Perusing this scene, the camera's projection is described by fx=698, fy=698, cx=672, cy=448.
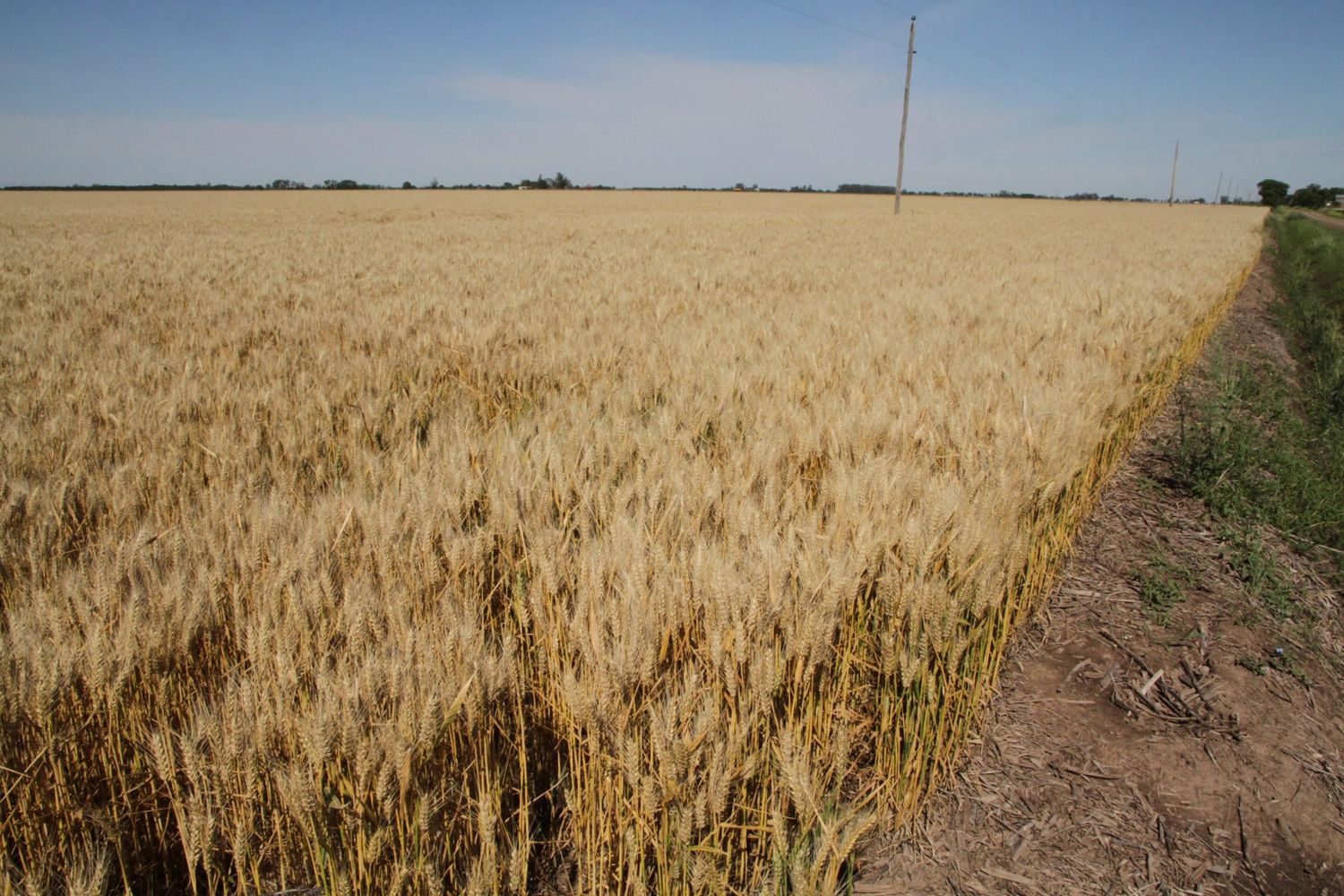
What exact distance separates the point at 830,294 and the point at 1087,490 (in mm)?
4138

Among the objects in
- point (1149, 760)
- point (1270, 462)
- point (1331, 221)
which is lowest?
point (1149, 760)

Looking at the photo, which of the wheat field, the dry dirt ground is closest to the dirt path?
the dry dirt ground

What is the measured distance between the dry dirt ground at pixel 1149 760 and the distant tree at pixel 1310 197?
112 metres

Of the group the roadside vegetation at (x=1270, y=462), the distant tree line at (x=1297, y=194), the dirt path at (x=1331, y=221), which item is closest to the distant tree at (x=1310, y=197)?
the distant tree line at (x=1297, y=194)

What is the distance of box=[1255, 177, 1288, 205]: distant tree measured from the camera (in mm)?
93562

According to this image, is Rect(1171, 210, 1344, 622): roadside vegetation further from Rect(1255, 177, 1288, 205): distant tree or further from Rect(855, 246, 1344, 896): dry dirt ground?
Rect(1255, 177, 1288, 205): distant tree

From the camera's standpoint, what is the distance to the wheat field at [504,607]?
3.42 ft

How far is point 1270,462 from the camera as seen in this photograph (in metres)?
4.02

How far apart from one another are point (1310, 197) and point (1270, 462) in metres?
113

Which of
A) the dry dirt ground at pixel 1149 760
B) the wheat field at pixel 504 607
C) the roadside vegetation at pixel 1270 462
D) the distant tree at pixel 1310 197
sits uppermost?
the distant tree at pixel 1310 197

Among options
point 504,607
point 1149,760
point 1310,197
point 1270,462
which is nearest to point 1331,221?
point 1310,197

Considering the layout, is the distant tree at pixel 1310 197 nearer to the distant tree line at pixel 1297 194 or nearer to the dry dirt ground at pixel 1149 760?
the distant tree line at pixel 1297 194

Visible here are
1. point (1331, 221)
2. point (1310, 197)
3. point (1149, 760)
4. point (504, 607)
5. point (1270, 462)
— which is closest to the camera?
point (504, 607)

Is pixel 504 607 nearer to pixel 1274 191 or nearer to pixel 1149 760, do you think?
pixel 1149 760
